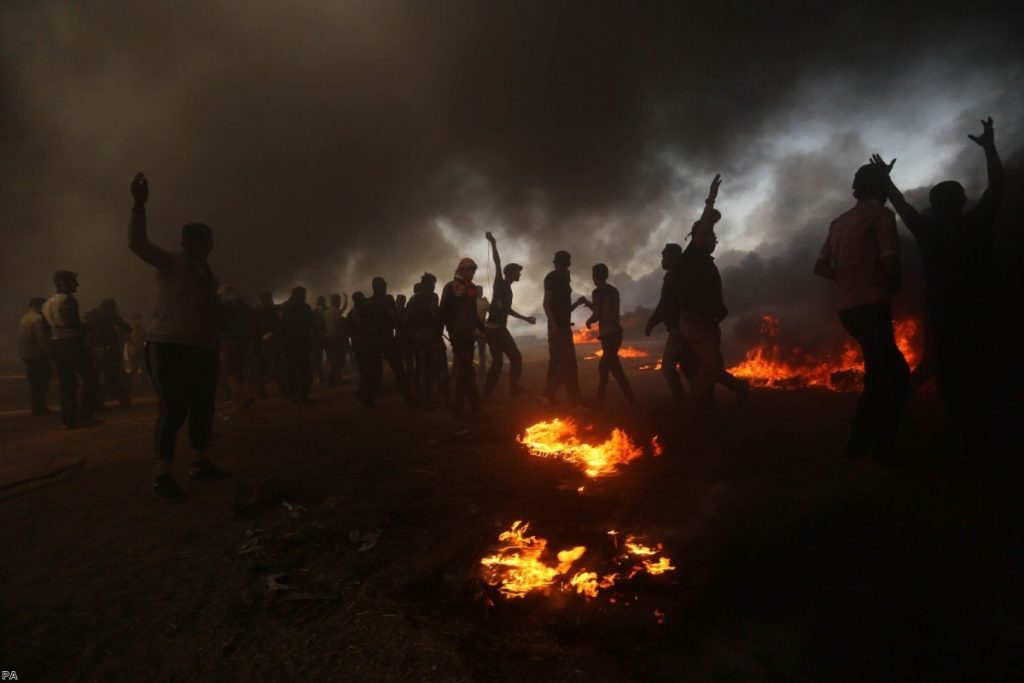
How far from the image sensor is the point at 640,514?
3434 mm

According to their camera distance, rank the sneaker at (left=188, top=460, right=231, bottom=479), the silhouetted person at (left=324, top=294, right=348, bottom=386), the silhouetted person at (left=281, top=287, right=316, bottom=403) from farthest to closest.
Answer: the silhouetted person at (left=324, top=294, right=348, bottom=386) → the silhouetted person at (left=281, top=287, right=316, bottom=403) → the sneaker at (left=188, top=460, right=231, bottom=479)

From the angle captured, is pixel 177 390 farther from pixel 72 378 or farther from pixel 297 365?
pixel 72 378

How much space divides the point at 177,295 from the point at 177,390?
0.90m

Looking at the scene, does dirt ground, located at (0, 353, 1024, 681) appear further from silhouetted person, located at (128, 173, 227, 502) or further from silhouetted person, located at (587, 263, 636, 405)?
silhouetted person, located at (587, 263, 636, 405)

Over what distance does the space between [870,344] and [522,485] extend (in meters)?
3.37

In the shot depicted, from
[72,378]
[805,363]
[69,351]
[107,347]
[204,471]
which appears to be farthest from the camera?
[107,347]

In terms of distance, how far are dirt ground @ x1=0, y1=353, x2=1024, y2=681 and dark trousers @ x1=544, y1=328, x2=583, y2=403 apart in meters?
2.54

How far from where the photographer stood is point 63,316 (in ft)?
25.7

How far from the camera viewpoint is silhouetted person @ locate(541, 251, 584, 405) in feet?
24.7

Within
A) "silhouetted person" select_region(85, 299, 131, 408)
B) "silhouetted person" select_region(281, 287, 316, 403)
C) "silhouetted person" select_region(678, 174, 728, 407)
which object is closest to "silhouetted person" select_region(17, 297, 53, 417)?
"silhouetted person" select_region(85, 299, 131, 408)

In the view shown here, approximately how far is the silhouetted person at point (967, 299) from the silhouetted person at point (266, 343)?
11.0 metres

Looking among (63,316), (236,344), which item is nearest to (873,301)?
(236,344)

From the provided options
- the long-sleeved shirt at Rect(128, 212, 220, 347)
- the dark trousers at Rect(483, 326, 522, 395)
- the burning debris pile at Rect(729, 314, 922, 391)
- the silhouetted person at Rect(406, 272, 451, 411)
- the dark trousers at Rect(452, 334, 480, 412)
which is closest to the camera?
the long-sleeved shirt at Rect(128, 212, 220, 347)

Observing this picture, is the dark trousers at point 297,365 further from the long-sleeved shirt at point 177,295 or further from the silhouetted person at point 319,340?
the long-sleeved shirt at point 177,295
